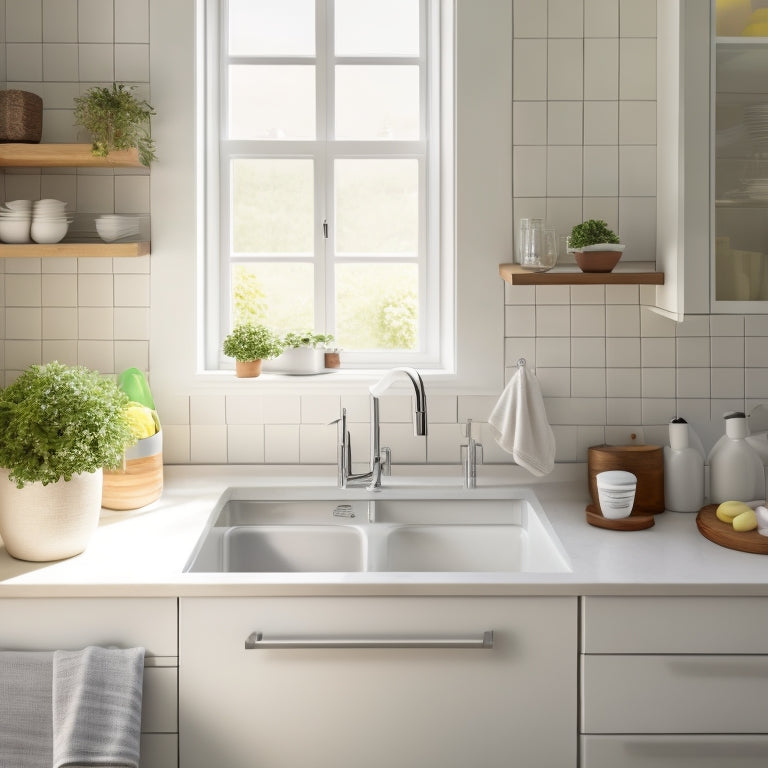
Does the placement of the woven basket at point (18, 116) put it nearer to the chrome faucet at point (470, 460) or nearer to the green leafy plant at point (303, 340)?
the green leafy plant at point (303, 340)

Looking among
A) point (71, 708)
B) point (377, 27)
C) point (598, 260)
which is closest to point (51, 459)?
point (71, 708)

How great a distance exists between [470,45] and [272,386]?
1029 millimetres

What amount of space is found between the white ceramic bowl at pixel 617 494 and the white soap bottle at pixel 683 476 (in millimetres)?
203

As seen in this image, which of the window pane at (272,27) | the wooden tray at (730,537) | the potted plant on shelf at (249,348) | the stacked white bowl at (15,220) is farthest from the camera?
the window pane at (272,27)

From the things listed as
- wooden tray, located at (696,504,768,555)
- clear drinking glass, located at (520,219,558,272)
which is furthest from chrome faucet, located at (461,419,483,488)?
wooden tray, located at (696,504,768,555)

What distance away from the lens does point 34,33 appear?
2.37 metres

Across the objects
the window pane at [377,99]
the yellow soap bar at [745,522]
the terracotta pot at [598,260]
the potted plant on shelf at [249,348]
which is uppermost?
the window pane at [377,99]

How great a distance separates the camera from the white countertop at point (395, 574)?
171 centimetres

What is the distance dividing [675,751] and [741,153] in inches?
50.3

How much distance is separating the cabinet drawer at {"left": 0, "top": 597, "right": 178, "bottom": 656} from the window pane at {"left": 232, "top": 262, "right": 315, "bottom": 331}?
1073 millimetres

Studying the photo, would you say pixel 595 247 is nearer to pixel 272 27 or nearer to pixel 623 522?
pixel 623 522

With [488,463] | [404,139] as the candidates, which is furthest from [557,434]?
[404,139]

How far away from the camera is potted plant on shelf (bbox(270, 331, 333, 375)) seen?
8.16ft

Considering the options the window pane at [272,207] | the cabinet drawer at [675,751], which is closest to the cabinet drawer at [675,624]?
the cabinet drawer at [675,751]
